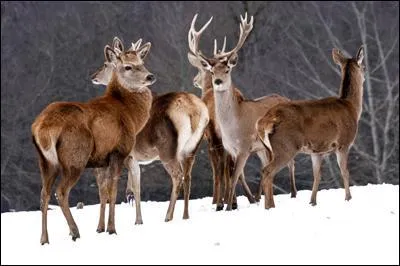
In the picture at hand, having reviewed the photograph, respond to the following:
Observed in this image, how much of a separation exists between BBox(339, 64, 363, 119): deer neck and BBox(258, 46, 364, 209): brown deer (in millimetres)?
209

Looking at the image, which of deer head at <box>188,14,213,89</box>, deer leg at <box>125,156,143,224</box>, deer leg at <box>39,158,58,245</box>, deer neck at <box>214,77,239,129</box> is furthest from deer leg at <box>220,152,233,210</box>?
deer leg at <box>39,158,58,245</box>

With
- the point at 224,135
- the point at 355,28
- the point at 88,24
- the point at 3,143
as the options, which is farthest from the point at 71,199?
the point at 224,135

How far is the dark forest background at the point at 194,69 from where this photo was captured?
2819 cm

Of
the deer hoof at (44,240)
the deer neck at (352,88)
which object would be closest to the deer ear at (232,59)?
the deer neck at (352,88)

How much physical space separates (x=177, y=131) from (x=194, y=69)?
17286 millimetres

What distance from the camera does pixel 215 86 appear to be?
12664 mm

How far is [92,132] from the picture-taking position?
10.2m

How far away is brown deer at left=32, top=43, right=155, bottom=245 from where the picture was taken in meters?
9.84

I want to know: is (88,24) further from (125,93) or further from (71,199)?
(125,93)

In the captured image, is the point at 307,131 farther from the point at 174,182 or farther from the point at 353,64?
the point at 353,64

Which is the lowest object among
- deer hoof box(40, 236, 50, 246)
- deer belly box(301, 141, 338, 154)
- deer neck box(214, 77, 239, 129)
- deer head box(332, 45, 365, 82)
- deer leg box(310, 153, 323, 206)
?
deer hoof box(40, 236, 50, 246)

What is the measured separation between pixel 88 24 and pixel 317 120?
23.3 meters

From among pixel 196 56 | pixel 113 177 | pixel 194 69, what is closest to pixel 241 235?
pixel 113 177

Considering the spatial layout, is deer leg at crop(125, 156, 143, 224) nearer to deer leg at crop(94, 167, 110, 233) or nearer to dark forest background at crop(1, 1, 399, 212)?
deer leg at crop(94, 167, 110, 233)
